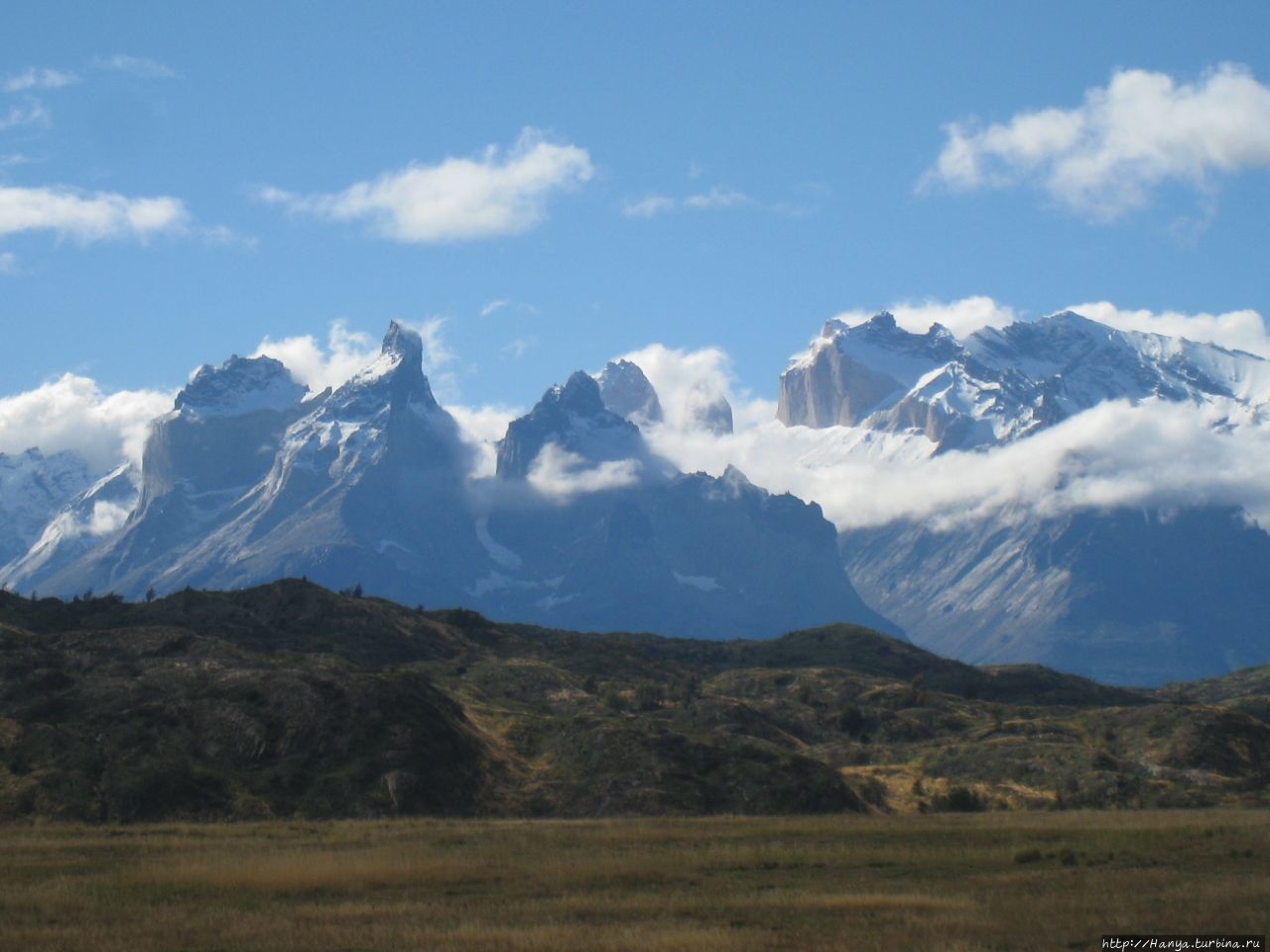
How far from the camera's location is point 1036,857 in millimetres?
61250

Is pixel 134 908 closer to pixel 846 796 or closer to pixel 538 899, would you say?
pixel 538 899

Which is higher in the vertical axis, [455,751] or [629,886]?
[455,751]

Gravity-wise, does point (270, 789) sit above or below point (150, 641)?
Answer: below

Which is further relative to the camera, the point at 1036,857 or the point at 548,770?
the point at 548,770

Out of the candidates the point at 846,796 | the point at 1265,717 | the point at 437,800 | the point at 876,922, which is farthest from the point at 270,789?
the point at 1265,717

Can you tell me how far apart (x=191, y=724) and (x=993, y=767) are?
202 feet

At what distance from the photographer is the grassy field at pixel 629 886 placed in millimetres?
44688

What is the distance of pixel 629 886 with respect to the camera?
2188 inches

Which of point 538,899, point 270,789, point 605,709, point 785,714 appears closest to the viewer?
point 538,899

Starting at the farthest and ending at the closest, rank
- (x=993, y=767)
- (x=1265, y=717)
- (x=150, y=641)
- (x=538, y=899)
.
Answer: (x=1265, y=717) → (x=150, y=641) → (x=993, y=767) → (x=538, y=899)

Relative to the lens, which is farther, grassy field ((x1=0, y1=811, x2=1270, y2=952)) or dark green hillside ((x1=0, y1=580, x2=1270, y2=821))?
Answer: dark green hillside ((x1=0, y1=580, x2=1270, y2=821))

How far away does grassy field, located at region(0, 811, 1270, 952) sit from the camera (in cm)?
4469

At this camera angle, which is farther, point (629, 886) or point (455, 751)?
point (455, 751)

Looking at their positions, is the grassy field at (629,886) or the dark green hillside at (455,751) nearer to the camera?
the grassy field at (629,886)
